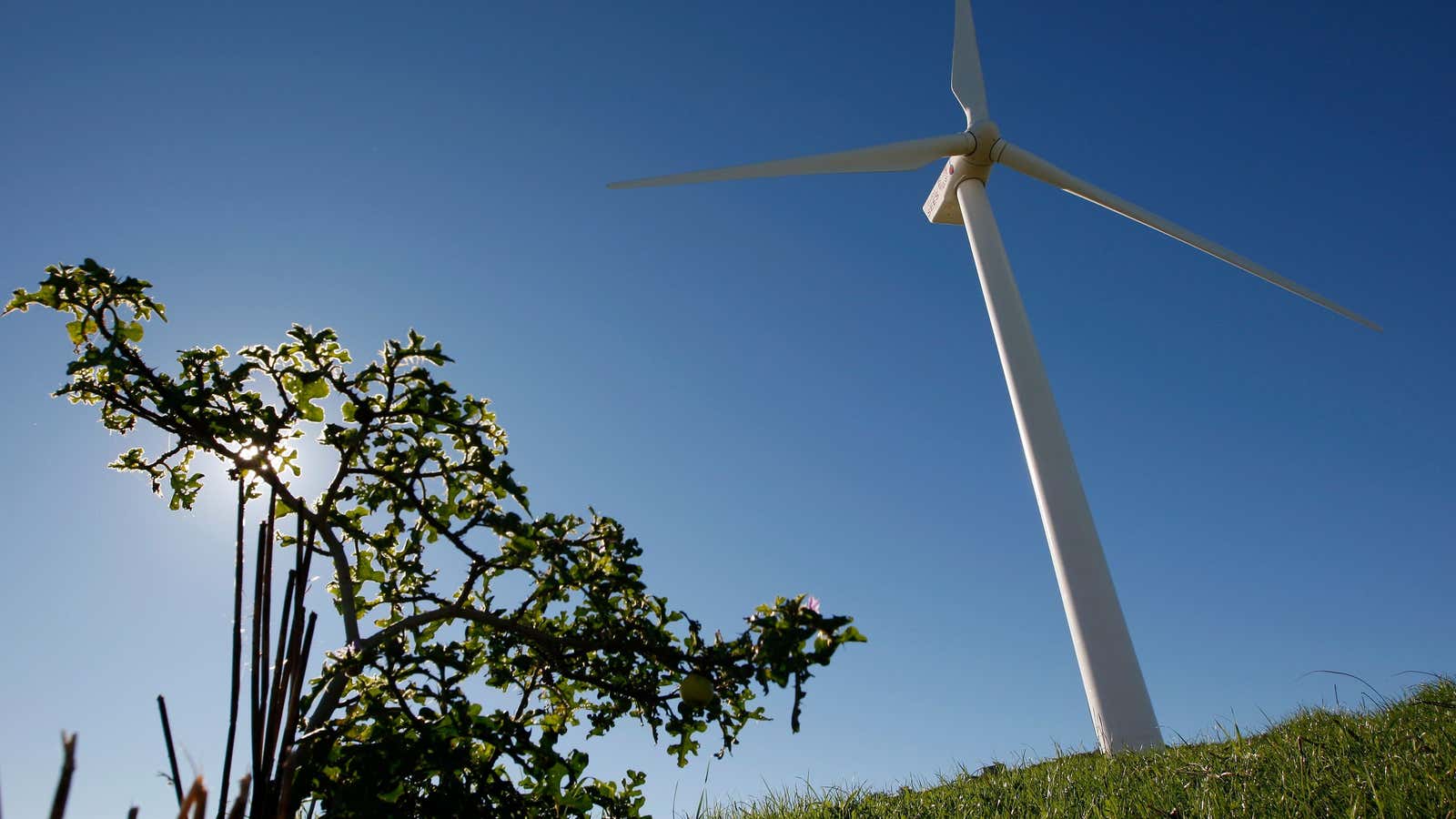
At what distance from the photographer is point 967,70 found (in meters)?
18.7

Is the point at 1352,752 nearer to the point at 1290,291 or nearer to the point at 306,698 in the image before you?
the point at 306,698

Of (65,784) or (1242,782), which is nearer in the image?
(65,784)

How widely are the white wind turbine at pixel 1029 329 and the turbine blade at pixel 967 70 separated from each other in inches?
1.0

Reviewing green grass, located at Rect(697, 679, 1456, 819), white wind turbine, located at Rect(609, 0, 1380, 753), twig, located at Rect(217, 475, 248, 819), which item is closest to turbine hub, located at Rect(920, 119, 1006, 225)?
white wind turbine, located at Rect(609, 0, 1380, 753)

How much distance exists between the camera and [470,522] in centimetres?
427

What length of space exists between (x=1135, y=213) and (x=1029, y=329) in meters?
4.72

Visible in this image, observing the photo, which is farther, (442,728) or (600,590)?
(600,590)

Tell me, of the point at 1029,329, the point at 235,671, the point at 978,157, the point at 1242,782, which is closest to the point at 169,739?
the point at 235,671

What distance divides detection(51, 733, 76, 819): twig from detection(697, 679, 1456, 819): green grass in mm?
4408

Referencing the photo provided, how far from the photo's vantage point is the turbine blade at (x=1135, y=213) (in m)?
16.3

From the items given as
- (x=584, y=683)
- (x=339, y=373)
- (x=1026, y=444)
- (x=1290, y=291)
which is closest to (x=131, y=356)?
(x=339, y=373)

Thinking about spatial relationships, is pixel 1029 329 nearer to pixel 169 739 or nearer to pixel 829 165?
pixel 829 165

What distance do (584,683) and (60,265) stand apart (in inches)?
138

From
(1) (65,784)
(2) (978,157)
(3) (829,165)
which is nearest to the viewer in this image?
(1) (65,784)
